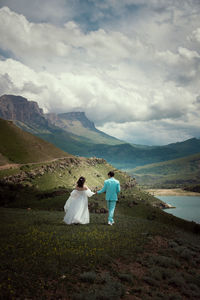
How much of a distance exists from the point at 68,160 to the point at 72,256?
10330 centimetres

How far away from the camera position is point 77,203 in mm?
17844

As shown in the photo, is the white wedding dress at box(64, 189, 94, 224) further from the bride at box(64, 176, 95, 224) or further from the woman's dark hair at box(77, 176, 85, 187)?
the woman's dark hair at box(77, 176, 85, 187)

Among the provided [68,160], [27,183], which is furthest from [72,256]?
[68,160]

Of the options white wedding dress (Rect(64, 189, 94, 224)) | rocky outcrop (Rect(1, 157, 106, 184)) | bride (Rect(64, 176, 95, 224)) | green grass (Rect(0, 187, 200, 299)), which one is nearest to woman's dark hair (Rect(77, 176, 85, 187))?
bride (Rect(64, 176, 95, 224))

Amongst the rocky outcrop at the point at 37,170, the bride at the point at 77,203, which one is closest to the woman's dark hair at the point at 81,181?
the bride at the point at 77,203

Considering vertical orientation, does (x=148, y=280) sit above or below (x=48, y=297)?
below

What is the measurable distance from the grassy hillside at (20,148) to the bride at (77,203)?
80.7m

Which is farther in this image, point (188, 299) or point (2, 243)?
point (2, 243)

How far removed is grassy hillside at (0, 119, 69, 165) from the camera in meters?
100

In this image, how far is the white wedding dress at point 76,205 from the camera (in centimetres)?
1791

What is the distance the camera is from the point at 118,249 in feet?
43.7

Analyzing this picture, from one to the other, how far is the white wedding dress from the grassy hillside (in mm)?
80632

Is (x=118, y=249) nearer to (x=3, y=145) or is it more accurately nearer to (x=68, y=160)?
(x=68, y=160)

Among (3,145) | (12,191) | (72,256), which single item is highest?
(3,145)
